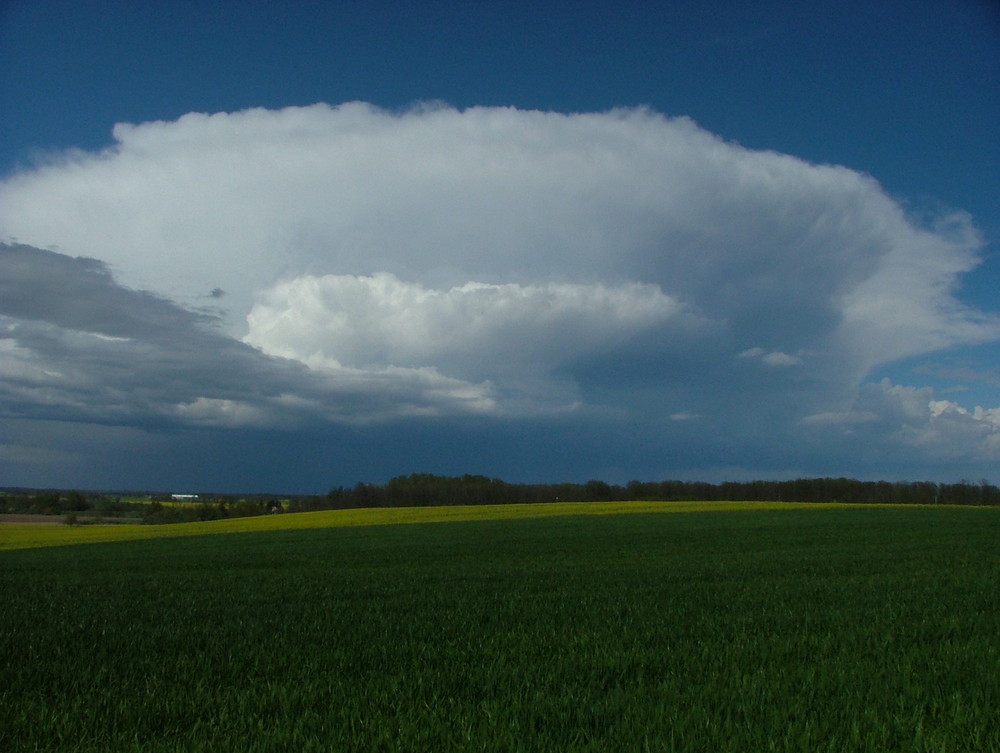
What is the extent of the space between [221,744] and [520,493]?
11465cm

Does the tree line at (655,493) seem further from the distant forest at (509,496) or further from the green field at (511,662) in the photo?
the green field at (511,662)

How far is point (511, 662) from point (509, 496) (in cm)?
11013

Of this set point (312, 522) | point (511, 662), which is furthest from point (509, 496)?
point (511, 662)

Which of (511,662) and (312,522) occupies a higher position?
(511,662)

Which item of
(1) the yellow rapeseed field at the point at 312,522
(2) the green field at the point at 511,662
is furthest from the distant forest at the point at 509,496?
(2) the green field at the point at 511,662

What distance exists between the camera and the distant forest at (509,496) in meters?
101

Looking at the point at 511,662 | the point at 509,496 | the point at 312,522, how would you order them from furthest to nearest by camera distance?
the point at 509,496 < the point at 312,522 < the point at 511,662

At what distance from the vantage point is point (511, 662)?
26.2 feet

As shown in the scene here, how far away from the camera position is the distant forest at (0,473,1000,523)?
101062 mm

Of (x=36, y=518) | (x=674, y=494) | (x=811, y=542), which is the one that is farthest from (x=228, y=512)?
(x=811, y=542)

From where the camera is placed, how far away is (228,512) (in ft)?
305

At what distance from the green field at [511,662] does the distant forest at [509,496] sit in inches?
3409

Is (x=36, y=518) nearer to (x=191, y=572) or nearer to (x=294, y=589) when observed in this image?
(x=191, y=572)

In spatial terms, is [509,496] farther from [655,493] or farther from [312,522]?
[312,522]
